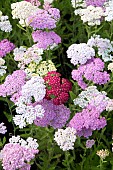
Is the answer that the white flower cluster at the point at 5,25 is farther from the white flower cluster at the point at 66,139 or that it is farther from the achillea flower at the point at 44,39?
the white flower cluster at the point at 66,139

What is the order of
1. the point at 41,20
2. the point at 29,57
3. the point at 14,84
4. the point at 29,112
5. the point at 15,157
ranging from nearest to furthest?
the point at 15,157, the point at 29,112, the point at 14,84, the point at 29,57, the point at 41,20

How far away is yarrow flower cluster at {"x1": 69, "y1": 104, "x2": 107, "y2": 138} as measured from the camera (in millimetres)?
3440

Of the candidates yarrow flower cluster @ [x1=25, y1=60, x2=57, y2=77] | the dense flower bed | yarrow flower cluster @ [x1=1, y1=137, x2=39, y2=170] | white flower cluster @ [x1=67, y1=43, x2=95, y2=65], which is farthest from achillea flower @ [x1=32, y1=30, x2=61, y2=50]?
yarrow flower cluster @ [x1=1, y1=137, x2=39, y2=170]

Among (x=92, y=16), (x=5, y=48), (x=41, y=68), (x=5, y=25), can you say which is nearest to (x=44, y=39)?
(x=41, y=68)

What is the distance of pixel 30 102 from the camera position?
11.3 ft

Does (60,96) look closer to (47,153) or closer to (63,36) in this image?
(47,153)

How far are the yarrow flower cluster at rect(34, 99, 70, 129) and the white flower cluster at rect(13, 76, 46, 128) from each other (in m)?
0.08

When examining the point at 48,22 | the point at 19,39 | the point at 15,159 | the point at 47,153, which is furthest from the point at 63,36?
the point at 15,159

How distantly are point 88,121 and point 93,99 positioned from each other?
9.8 inches

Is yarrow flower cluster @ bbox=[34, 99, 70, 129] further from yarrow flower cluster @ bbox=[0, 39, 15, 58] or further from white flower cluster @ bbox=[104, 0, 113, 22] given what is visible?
white flower cluster @ bbox=[104, 0, 113, 22]

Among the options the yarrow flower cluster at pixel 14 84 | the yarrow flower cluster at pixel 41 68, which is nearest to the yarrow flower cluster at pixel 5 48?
the yarrow flower cluster at pixel 41 68

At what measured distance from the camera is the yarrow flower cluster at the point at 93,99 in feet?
11.7

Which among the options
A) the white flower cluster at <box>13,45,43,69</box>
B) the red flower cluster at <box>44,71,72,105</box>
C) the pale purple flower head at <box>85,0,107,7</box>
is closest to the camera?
the red flower cluster at <box>44,71,72,105</box>

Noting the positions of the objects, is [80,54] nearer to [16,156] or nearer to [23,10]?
[23,10]
